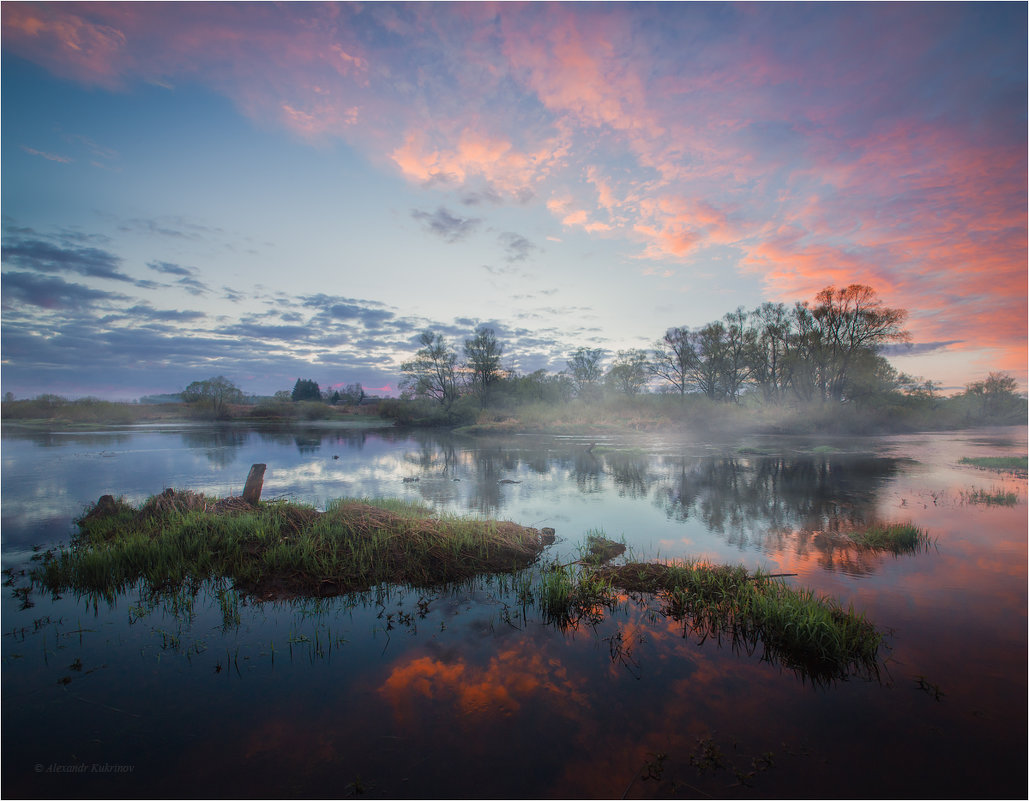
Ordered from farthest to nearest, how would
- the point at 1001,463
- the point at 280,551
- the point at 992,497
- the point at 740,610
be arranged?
the point at 1001,463, the point at 992,497, the point at 280,551, the point at 740,610

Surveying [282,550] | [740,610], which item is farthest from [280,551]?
[740,610]

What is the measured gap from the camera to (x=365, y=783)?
3.53 meters

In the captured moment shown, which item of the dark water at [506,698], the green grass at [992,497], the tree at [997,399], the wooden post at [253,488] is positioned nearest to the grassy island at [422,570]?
the dark water at [506,698]

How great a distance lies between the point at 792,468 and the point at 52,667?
25.6 meters

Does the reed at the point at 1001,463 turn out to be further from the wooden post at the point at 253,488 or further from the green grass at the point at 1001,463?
the wooden post at the point at 253,488

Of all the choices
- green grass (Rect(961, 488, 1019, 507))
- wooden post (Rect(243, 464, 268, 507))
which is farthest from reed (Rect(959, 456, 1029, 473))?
wooden post (Rect(243, 464, 268, 507))

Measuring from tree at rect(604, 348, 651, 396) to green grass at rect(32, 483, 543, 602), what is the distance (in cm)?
5392

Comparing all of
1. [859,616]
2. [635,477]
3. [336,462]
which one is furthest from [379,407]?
[859,616]

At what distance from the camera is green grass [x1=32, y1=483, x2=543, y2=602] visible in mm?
7188

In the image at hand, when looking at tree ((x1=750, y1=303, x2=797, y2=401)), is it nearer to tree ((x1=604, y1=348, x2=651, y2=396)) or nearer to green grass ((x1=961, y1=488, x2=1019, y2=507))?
tree ((x1=604, y1=348, x2=651, y2=396))

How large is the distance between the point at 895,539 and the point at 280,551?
12892mm

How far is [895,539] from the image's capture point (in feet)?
30.5

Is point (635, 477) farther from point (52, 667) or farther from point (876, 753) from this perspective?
point (52, 667)

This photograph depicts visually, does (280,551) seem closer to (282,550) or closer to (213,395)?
(282,550)
